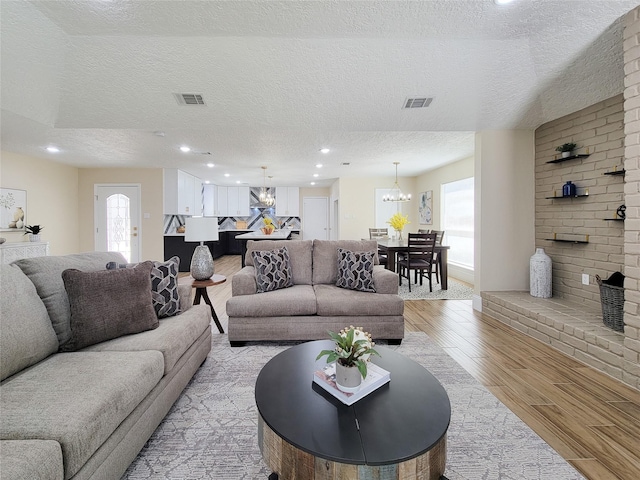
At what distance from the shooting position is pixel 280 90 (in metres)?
3.10

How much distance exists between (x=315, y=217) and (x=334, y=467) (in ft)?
29.8

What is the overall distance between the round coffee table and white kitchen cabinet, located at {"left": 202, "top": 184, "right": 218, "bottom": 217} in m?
8.48

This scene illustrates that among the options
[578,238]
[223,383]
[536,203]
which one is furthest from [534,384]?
[536,203]

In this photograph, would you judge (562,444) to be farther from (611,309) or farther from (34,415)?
(34,415)

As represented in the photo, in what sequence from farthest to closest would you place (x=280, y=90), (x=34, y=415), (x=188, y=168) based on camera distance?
(x=188, y=168)
(x=280, y=90)
(x=34, y=415)

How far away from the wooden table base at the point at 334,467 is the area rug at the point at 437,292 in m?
3.54

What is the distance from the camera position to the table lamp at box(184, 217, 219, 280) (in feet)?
9.24

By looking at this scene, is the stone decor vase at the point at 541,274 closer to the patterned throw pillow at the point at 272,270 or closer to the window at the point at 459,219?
the window at the point at 459,219

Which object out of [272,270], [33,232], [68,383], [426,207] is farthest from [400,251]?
[33,232]

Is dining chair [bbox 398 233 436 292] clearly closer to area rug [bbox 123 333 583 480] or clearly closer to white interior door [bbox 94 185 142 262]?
area rug [bbox 123 333 583 480]

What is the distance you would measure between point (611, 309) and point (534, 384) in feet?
3.42

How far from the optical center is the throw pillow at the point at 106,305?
5.20 ft

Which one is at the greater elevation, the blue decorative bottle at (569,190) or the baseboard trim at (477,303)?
the blue decorative bottle at (569,190)

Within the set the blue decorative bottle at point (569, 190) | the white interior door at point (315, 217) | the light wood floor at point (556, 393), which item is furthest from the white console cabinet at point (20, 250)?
the blue decorative bottle at point (569, 190)
